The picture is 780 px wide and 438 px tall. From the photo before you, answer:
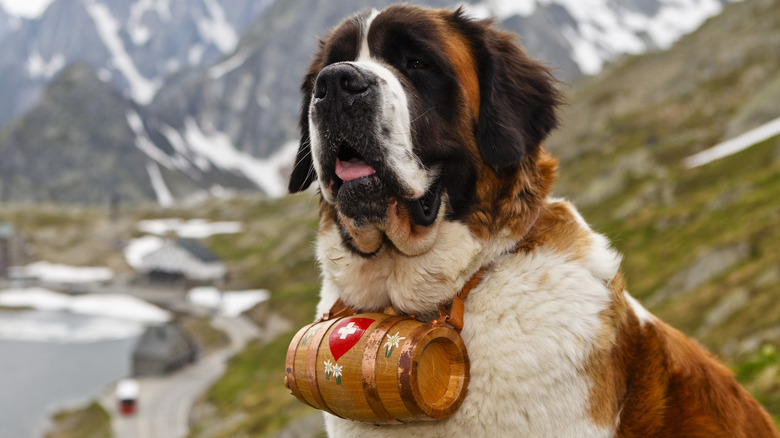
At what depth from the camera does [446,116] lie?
12.5 feet

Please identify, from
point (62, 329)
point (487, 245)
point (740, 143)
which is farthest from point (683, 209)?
point (62, 329)

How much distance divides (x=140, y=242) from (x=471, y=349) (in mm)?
121710

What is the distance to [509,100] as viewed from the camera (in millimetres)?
3879

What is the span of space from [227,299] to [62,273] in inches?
1494

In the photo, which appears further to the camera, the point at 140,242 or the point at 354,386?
the point at 140,242

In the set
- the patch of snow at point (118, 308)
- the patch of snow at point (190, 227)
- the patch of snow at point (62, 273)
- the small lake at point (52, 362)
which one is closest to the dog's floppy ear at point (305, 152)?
the small lake at point (52, 362)

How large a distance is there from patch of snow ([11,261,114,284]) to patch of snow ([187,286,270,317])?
19.1 m

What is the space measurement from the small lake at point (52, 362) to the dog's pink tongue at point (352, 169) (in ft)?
136

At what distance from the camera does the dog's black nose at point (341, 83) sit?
339cm

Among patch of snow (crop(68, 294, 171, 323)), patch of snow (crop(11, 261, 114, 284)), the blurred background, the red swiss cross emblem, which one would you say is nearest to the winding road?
the blurred background

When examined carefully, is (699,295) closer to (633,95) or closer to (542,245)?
(542,245)

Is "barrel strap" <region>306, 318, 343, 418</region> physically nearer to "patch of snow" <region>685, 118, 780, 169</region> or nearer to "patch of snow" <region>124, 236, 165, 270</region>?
"patch of snow" <region>685, 118, 780, 169</region>

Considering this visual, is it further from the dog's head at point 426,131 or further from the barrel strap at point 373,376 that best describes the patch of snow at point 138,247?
the barrel strap at point 373,376

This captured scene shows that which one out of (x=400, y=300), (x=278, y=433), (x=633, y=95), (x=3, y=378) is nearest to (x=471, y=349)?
(x=400, y=300)
